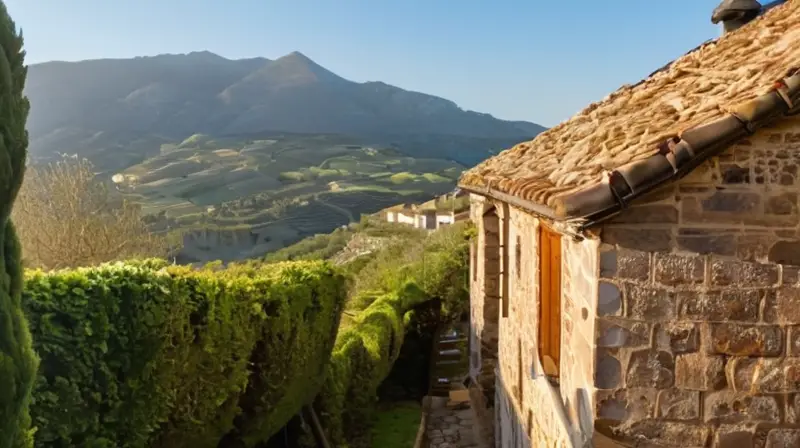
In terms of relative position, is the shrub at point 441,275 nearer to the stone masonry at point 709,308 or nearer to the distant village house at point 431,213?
the distant village house at point 431,213

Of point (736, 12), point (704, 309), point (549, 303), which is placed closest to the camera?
point (704, 309)

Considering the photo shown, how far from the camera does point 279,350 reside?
28.4ft

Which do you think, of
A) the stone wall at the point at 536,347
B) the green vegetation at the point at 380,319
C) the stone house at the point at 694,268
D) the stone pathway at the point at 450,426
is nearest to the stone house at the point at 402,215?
the green vegetation at the point at 380,319

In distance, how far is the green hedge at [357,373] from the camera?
11.4 meters

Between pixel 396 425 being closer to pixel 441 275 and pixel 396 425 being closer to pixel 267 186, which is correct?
pixel 441 275

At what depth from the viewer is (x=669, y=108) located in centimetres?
455

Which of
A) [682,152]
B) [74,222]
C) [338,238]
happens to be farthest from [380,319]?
[338,238]

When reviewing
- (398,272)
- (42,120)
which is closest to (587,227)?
(398,272)

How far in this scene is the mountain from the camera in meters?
77.8

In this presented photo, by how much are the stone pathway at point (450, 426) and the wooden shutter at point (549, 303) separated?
7.25m

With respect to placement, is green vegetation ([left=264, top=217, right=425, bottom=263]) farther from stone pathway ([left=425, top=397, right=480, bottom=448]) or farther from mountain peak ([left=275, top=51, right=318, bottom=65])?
mountain peak ([left=275, top=51, right=318, bottom=65])

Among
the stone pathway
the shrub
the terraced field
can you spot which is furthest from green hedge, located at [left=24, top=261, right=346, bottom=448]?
the terraced field

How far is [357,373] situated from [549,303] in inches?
309

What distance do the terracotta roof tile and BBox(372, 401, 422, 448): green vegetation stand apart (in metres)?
8.97
